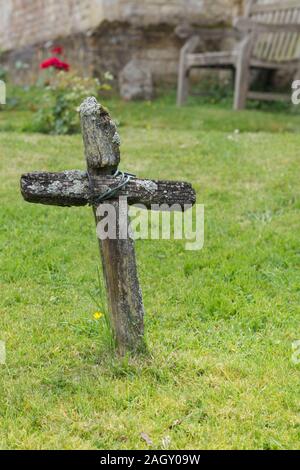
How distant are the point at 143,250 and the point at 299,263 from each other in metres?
1.08

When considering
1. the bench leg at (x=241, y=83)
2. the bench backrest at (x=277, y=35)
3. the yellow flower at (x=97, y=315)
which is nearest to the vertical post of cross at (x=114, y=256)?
the yellow flower at (x=97, y=315)

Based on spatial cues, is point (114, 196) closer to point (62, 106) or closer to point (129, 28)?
point (62, 106)

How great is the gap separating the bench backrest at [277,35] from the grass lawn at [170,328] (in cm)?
380

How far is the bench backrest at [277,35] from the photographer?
9.27 metres

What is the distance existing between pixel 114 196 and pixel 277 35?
7.86 meters

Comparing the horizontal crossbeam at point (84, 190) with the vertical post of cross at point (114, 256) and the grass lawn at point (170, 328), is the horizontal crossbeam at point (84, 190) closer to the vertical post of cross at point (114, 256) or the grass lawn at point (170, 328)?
the vertical post of cross at point (114, 256)

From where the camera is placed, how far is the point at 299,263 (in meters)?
4.04

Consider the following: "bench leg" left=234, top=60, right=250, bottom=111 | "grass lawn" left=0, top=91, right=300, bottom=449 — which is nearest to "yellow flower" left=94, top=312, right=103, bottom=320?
"grass lawn" left=0, top=91, right=300, bottom=449

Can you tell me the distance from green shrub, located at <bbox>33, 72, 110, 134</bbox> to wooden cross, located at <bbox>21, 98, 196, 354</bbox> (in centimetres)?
519

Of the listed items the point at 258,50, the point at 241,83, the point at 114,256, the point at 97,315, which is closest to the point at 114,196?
the point at 114,256

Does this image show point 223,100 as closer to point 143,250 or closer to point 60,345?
point 143,250

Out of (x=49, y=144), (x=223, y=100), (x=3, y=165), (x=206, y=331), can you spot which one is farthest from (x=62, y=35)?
(x=206, y=331)

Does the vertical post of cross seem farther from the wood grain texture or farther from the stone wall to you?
the stone wall

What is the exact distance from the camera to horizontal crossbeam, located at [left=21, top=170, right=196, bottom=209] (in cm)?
262
